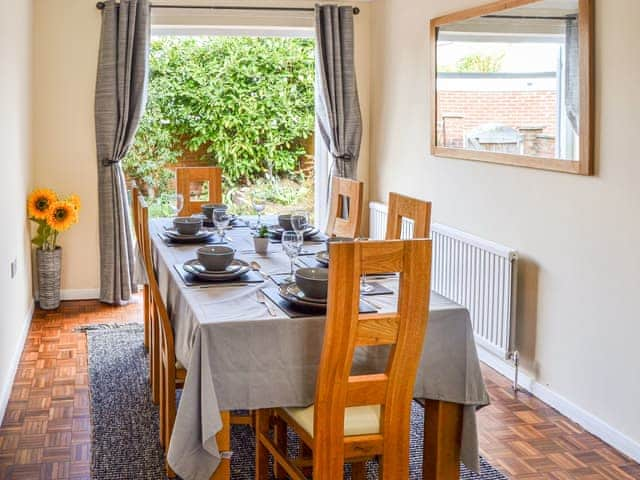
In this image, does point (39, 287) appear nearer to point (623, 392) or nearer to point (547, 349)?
point (547, 349)

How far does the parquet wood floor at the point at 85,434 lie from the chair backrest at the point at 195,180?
1080 millimetres

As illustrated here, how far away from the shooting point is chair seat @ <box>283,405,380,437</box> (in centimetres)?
243

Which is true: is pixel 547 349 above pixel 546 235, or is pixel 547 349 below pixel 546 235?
below

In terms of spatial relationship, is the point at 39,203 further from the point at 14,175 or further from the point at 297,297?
the point at 297,297

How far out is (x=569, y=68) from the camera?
3611mm

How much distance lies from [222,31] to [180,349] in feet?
12.3

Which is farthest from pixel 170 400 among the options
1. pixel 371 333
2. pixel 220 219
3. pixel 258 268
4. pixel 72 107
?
pixel 72 107

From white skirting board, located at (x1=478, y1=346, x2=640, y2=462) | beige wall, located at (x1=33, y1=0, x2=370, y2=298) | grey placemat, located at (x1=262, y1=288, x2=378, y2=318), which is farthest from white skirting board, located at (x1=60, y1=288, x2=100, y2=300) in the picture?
grey placemat, located at (x1=262, y1=288, x2=378, y2=318)

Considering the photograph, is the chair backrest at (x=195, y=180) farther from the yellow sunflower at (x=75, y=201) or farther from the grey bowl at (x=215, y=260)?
the grey bowl at (x=215, y=260)

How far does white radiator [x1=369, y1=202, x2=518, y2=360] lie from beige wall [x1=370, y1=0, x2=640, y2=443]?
0.08m

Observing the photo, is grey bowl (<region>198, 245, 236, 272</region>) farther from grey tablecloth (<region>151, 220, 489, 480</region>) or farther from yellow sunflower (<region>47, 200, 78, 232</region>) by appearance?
yellow sunflower (<region>47, 200, 78, 232</region>)

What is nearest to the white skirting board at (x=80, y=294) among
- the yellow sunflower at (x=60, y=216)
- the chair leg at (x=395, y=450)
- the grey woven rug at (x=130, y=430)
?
the yellow sunflower at (x=60, y=216)

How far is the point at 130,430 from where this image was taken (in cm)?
353

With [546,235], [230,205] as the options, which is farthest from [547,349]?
[230,205]
